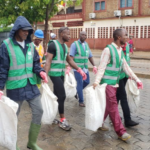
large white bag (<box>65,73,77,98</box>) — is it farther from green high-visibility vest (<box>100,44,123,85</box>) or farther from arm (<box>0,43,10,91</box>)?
arm (<box>0,43,10,91</box>)

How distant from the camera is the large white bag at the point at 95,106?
3994mm

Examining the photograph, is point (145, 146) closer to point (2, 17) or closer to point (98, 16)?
point (2, 17)

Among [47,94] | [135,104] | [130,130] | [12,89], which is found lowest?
[130,130]

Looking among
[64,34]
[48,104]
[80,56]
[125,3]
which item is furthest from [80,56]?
[125,3]

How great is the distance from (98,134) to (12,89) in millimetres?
1754

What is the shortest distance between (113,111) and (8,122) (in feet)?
5.55

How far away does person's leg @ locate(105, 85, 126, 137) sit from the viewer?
160 inches

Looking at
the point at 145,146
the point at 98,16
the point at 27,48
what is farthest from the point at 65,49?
the point at 98,16

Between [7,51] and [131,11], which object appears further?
[131,11]

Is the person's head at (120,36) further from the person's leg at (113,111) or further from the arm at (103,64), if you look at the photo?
the person's leg at (113,111)

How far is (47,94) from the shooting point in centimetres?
419

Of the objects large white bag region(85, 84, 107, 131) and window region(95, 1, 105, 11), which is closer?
large white bag region(85, 84, 107, 131)

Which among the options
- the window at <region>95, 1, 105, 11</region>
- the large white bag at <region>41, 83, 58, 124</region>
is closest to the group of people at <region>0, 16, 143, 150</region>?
the large white bag at <region>41, 83, 58, 124</region>

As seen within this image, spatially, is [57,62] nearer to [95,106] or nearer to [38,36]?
[95,106]
